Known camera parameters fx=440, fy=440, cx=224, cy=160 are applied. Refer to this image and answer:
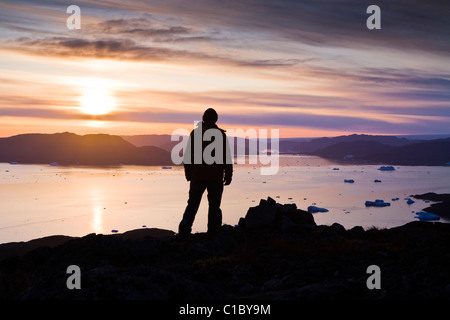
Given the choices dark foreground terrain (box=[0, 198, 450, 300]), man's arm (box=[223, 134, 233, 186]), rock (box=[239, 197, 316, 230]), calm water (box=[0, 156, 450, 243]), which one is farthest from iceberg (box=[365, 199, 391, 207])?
man's arm (box=[223, 134, 233, 186])

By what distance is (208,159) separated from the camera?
9.39 metres

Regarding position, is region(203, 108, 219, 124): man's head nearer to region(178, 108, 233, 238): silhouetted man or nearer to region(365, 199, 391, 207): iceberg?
region(178, 108, 233, 238): silhouetted man

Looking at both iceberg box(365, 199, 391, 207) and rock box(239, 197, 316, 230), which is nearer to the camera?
rock box(239, 197, 316, 230)

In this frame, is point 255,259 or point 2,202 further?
point 2,202

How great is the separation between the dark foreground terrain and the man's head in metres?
2.64

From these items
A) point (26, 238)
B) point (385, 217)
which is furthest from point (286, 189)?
point (26, 238)

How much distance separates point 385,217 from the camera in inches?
3221

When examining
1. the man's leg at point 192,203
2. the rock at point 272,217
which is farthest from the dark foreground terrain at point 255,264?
the man's leg at point 192,203

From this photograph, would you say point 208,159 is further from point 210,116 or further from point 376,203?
point 376,203

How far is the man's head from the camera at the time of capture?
9289 millimetres

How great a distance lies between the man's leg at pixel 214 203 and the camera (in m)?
9.57

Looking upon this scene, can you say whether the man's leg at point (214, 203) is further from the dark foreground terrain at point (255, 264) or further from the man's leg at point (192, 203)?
the dark foreground terrain at point (255, 264)
